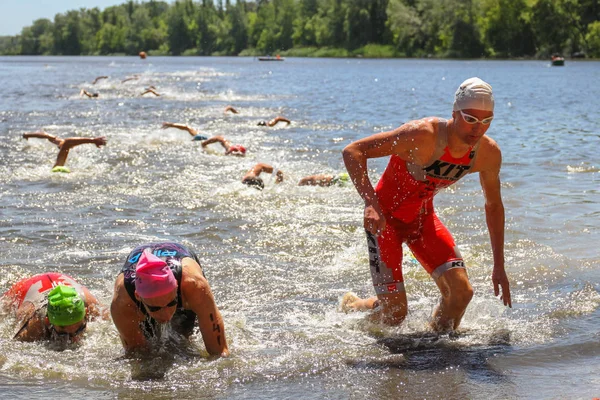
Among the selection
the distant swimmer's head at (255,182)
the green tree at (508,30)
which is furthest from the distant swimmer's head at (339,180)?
the green tree at (508,30)

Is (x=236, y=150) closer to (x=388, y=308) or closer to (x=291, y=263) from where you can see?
(x=291, y=263)

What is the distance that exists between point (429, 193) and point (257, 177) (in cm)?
707

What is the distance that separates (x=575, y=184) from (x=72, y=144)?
28.2 feet

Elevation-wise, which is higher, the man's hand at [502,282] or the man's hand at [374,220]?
the man's hand at [374,220]

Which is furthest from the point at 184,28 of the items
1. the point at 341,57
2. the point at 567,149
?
the point at 567,149

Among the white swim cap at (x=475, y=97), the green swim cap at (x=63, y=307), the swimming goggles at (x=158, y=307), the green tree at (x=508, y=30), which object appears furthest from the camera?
the green tree at (x=508, y=30)

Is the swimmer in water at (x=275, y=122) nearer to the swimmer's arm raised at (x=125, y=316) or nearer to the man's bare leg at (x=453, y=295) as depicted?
the man's bare leg at (x=453, y=295)

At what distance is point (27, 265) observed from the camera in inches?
349

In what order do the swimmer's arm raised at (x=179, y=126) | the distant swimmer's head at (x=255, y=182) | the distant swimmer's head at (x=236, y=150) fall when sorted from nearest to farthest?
the distant swimmer's head at (x=255, y=182)
the distant swimmer's head at (x=236, y=150)
the swimmer's arm raised at (x=179, y=126)

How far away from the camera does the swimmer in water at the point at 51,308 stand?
636 centimetres

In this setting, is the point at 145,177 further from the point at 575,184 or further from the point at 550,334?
the point at 550,334

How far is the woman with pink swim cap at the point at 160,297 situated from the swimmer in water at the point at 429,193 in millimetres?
1275

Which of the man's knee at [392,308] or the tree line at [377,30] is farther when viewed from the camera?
the tree line at [377,30]

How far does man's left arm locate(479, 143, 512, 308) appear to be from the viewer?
607 centimetres
